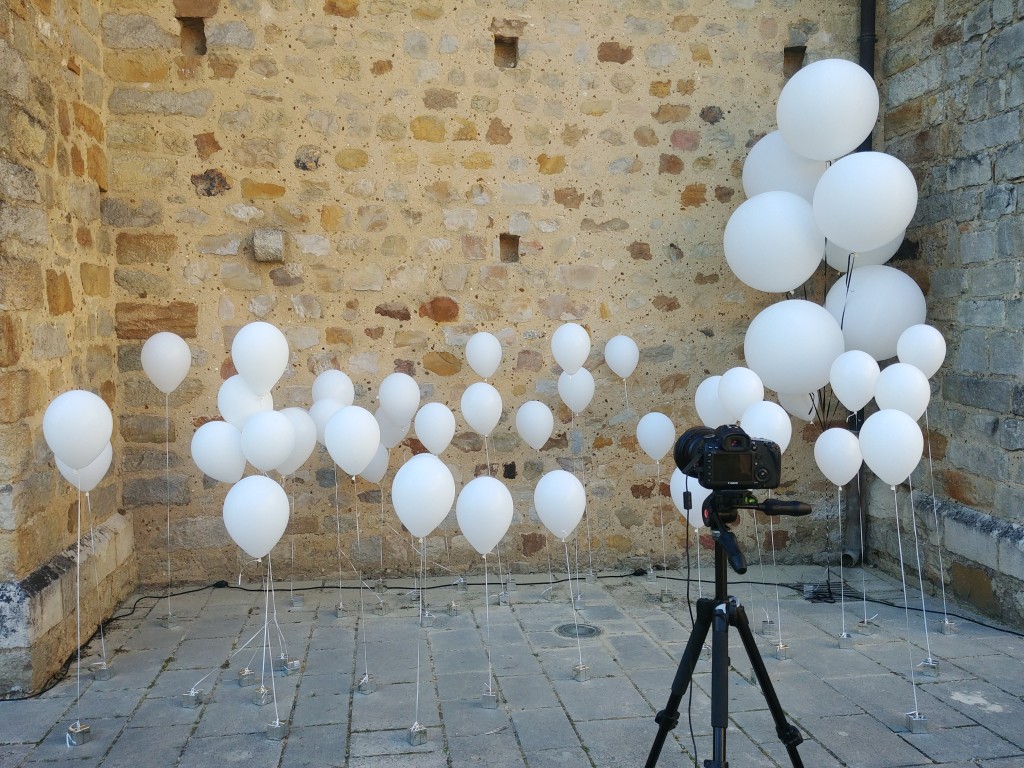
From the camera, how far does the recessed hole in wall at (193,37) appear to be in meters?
4.08

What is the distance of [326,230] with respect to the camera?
165 inches

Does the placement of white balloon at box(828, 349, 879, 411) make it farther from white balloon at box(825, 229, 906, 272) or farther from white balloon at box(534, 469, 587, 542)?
white balloon at box(534, 469, 587, 542)

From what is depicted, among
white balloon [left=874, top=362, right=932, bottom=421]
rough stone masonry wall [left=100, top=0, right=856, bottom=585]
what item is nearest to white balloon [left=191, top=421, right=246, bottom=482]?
rough stone masonry wall [left=100, top=0, right=856, bottom=585]

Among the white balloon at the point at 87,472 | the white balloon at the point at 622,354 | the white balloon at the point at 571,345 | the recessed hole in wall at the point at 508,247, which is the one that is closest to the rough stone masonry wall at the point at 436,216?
the recessed hole in wall at the point at 508,247

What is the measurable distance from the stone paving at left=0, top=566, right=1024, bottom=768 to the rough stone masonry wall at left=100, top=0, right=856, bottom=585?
0.60m

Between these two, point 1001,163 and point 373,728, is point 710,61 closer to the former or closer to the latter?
point 1001,163

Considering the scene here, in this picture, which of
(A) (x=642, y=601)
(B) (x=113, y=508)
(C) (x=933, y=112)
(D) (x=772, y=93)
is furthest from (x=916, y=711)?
(B) (x=113, y=508)

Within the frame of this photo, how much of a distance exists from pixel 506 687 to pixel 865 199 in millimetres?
2280

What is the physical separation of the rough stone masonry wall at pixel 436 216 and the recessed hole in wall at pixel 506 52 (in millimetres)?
24

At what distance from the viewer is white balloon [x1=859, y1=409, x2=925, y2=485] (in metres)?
3.04

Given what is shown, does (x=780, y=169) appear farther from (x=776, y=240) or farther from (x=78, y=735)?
(x=78, y=735)

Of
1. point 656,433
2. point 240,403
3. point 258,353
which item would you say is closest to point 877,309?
point 656,433

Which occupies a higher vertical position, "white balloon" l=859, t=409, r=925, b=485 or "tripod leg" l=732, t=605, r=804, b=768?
"white balloon" l=859, t=409, r=925, b=485

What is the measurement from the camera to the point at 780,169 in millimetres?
3982
